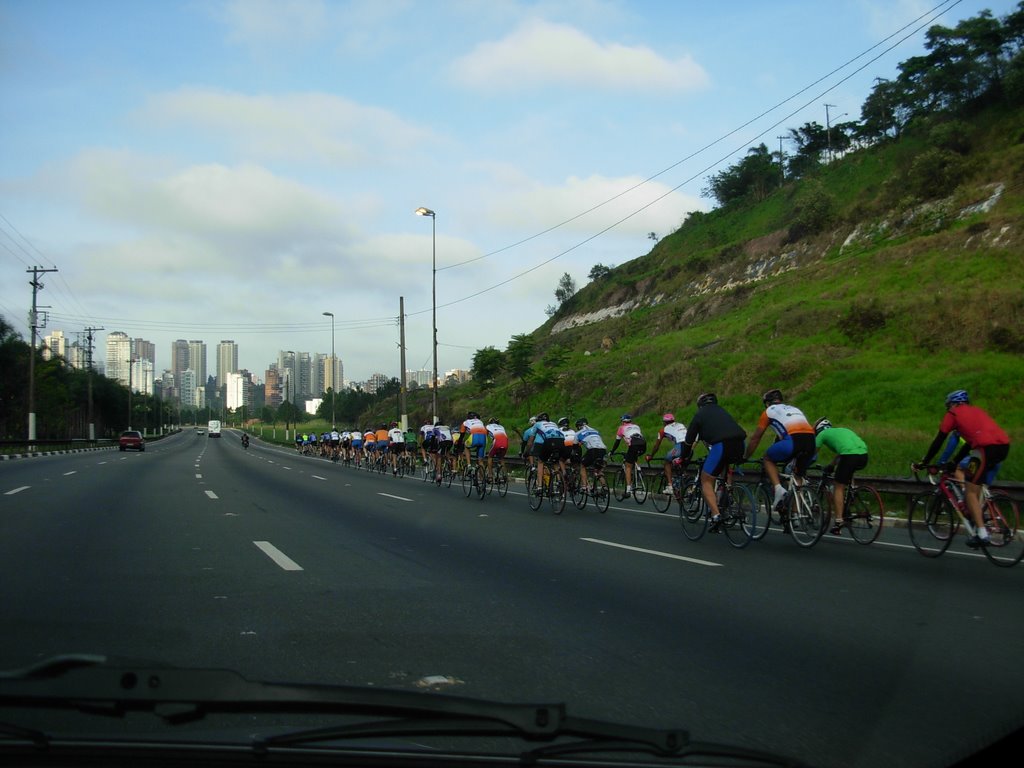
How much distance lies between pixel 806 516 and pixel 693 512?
70.9 inches

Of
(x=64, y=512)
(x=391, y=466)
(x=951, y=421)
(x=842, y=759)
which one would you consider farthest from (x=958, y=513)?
(x=391, y=466)

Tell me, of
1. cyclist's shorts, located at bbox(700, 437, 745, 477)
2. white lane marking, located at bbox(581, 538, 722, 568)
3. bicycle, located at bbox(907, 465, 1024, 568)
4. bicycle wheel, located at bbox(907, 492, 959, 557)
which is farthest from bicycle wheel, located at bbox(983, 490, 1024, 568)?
white lane marking, located at bbox(581, 538, 722, 568)

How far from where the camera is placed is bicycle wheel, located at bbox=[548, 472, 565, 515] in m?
16.6

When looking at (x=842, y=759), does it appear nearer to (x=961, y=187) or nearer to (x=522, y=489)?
(x=522, y=489)

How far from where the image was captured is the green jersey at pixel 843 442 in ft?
36.0

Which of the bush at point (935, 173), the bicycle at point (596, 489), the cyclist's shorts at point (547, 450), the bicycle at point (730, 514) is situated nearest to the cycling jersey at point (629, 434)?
the bicycle at point (596, 489)

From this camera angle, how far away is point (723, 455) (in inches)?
453

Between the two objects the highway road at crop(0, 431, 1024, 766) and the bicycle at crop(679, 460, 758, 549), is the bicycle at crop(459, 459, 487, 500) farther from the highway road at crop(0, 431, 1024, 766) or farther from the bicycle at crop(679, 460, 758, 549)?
the bicycle at crop(679, 460, 758, 549)

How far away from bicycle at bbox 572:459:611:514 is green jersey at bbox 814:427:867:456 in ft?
19.7

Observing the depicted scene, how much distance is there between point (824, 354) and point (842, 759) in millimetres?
39086

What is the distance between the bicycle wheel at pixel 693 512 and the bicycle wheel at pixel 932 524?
8.47ft

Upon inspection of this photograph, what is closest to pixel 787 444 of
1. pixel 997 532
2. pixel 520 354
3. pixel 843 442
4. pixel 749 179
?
pixel 843 442

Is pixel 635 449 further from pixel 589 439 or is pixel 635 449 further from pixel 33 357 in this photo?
pixel 33 357

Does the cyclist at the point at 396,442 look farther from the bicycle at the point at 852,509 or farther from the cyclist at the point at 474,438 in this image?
the bicycle at the point at 852,509
